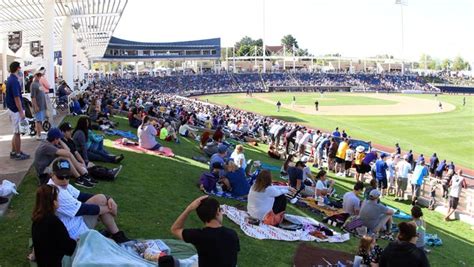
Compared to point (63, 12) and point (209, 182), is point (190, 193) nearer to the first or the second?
point (209, 182)

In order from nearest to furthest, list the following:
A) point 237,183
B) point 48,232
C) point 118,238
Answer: point 48,232, point 118,238, point 237,183

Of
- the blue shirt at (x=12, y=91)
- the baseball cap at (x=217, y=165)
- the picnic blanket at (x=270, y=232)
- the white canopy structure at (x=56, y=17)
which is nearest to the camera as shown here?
the picnic blanket at (x=270, y=232)

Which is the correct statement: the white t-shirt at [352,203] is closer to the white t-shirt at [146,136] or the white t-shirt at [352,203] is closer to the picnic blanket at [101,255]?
the picnic blanket at [101,255]

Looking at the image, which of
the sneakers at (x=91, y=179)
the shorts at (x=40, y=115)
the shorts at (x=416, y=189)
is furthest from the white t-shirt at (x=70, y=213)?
the shorts at (x=416, y=189)

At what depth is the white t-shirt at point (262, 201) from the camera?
30.1ft

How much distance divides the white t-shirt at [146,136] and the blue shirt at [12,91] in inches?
181

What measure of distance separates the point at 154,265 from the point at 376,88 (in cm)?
10502

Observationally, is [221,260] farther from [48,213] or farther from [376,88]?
[376,88]

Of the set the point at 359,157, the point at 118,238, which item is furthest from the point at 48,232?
the point at 359,157

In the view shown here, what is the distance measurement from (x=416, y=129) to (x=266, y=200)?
36.2 m

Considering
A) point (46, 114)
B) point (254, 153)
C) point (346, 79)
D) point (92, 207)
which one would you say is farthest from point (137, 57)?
point (92, 207)

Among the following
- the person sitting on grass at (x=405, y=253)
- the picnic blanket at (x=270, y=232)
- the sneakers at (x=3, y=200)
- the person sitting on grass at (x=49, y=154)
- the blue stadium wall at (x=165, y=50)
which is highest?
the blue stadium wall at (x=165, y=50)

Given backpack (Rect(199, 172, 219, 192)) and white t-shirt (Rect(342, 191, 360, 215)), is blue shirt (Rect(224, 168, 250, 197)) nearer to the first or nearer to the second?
backpack (Rect(199, 172, 219, 192))

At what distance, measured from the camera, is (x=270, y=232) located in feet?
29.8
